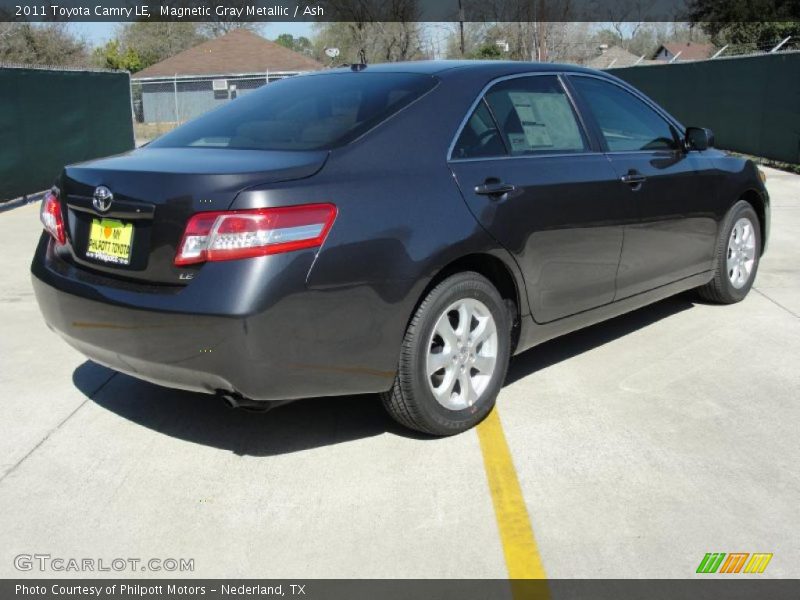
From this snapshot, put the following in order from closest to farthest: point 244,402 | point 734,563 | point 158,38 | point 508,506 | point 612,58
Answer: point 734,563 < point 508,506 < point 244,402 < point 612,58 < point 158,38

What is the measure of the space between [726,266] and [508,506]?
3399 millimetres

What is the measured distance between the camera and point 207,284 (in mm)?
3357

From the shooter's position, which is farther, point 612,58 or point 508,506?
point 612,58

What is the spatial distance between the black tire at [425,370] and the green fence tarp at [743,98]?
13.7 meters

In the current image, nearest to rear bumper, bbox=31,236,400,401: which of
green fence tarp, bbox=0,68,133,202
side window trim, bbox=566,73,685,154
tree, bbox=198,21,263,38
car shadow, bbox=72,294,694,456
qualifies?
car shadow, bbox=72,294,694,456

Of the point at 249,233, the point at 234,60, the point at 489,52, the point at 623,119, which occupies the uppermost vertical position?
the point at 623,119

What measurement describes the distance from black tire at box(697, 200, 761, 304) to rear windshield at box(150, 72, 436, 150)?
110 inches

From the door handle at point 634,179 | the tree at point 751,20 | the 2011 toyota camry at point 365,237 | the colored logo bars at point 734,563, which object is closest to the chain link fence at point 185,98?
the tree at point 751,20

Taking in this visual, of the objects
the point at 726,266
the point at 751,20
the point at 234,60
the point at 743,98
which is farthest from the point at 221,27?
the point at 726,266

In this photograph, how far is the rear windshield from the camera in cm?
394

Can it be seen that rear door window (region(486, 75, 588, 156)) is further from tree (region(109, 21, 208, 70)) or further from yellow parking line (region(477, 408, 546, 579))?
tree (region(109, 21, 208, 70))

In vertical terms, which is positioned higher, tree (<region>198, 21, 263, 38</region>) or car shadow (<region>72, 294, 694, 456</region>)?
tree (<region>198, 21, 263, 38</region>)

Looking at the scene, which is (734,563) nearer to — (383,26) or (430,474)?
(430,474)

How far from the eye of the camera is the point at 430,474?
376 cm
